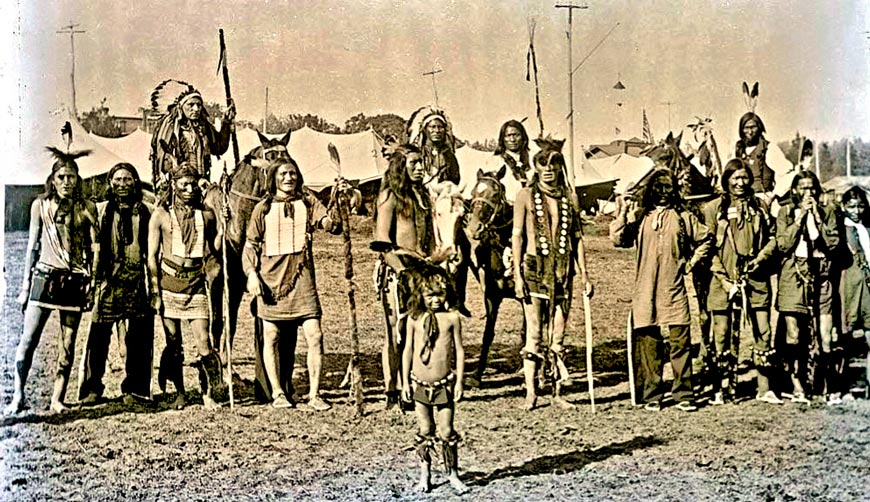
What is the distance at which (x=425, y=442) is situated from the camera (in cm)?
583

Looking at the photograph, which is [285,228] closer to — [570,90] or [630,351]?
[570,90]

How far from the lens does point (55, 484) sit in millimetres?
5957

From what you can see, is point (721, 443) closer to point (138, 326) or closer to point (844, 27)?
point (844, 27)

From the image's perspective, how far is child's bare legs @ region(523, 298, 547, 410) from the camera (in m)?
6.24

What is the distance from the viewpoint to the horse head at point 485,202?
6.18 meters

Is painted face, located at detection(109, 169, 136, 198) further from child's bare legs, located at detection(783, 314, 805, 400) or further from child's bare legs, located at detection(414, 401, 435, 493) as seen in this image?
child's bare legs, located at detection(783, 314, 805, 400)

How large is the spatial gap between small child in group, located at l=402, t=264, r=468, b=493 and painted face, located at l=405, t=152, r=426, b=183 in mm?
573

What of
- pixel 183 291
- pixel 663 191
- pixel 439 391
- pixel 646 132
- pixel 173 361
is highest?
pixel 646 132

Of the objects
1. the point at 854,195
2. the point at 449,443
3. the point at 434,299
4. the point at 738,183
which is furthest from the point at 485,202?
the point at 854,195

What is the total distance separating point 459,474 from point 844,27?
3.40 m

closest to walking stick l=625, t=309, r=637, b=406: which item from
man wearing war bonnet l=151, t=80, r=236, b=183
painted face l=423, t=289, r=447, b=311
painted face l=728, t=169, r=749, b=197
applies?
painted face l=728, t=169, r=749, b=197

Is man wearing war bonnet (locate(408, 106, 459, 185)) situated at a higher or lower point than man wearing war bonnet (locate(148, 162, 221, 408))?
higher

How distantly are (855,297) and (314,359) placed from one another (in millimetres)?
3170

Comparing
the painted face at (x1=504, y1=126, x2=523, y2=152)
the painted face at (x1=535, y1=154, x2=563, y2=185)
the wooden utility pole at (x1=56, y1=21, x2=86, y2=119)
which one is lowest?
the painted face at (x1=535, y1=154, x2=563, y2=185)
